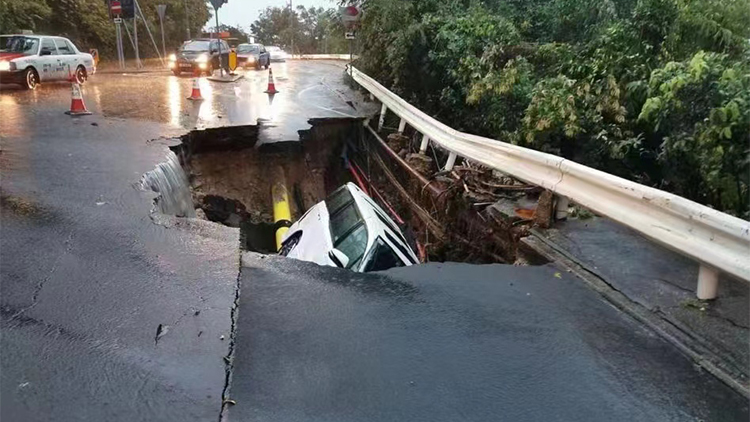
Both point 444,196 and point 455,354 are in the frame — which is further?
point 444,196

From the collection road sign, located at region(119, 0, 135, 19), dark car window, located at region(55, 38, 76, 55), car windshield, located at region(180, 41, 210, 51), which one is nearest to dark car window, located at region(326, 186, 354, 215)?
dark car window, located at region(55, 38, 76, 55)

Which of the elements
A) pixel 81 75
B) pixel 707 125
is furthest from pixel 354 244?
pixel 81 75

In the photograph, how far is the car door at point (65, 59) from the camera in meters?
16.8

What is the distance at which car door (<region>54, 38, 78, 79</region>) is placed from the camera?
55.1 ft

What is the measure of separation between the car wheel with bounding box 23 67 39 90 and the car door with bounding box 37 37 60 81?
16 centimetres

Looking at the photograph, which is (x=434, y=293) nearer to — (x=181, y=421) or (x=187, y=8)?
(x=181, y=421)

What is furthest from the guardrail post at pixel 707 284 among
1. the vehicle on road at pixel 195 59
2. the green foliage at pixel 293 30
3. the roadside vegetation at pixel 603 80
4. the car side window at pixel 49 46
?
the green foliage at pixel 293 30

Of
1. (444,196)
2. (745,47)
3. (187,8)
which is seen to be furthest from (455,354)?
(187,8)

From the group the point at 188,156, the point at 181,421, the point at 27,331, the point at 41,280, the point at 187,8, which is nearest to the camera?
the point at 181,421

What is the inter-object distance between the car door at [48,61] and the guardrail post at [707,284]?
17541 mm

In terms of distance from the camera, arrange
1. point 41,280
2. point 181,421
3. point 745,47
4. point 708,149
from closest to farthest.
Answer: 1. point 181,421
2. point 41,280
3. point 708,149
4. point 745,47

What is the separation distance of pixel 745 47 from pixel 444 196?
386 cm

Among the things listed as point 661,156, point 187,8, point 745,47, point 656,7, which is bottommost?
point 661,156

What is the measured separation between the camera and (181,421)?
2.45 meters
